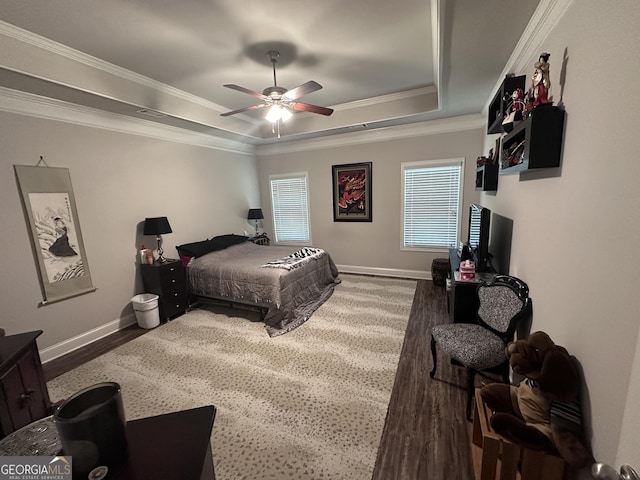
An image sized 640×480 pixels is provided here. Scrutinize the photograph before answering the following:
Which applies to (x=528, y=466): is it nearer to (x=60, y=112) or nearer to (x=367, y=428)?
(x=367, y=428)

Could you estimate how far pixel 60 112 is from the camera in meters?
2.78

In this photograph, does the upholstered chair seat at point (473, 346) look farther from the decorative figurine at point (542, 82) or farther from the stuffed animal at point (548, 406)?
the decorative figurine at point (542, 82)

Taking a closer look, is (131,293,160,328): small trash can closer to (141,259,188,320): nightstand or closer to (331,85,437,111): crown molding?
(141,259,188,320): nightstand

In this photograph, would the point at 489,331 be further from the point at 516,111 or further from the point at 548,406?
the point at 516,111

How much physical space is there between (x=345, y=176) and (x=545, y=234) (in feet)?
12.0

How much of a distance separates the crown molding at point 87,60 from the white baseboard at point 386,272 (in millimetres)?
3716

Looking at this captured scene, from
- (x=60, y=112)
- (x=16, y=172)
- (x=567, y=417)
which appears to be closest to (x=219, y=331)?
(x=16, y=172)

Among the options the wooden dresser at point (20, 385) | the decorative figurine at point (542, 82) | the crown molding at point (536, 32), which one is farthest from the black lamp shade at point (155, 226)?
the crown molding at point (536, 32)

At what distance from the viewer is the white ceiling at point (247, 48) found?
1909 mm

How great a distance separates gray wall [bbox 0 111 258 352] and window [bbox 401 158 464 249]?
345 cm

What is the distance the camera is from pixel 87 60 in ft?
8.14

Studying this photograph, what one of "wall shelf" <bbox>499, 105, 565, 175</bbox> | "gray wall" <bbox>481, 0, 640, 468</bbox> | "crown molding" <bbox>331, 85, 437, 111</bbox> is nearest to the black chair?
"gray wall" <bbox>481, 0, 640, 468</bbox>

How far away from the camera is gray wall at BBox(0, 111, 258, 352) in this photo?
8.24ft

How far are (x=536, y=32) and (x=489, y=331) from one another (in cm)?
217
